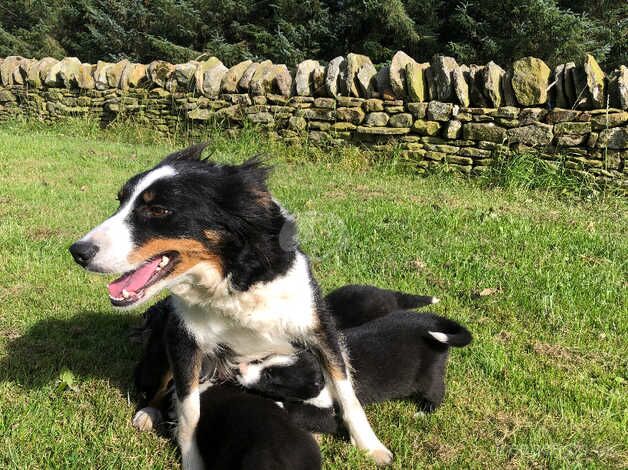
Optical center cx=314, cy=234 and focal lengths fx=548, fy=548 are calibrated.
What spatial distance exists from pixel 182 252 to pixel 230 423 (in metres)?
0.80

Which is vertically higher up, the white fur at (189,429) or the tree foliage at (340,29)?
the tree foliage at (340,29)

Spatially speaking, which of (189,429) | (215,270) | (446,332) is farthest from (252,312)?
(446,332)

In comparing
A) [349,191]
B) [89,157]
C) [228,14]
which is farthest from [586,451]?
[228,14]

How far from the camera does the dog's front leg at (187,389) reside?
251cm

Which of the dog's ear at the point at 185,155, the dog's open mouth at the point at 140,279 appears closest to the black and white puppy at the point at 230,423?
the dog's open mouth at the point at 140,279

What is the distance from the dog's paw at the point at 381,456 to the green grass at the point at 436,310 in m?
0.05

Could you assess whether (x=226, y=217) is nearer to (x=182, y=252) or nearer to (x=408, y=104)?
(x=182, y=252)

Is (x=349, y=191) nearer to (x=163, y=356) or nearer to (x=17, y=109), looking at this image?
(x=163, y=356)

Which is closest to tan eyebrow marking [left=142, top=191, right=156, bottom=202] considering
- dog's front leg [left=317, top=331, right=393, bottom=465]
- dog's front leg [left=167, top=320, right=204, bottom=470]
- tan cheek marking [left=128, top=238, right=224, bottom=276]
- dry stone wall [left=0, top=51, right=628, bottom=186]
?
tan cheek marking [left=128, top=238, right=224, bottom=276]

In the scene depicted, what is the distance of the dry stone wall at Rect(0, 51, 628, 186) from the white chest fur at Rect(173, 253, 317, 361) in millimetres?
5676

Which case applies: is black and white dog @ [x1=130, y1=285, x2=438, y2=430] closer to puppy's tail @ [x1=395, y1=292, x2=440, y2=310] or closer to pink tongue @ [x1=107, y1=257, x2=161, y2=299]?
puppy's tail @ [x1=395, y1=292, x2=440, y2=310]

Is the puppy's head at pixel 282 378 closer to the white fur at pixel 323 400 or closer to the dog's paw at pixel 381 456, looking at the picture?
the white fur at pixel 323 400

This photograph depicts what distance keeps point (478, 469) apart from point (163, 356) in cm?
171

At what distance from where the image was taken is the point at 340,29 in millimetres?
16031
